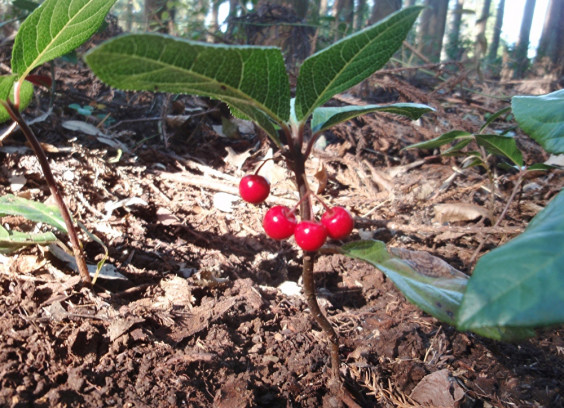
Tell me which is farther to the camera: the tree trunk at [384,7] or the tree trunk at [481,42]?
the tree trunk at [384,7]

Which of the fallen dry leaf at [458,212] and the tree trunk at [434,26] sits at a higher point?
the tree trunk at [434,26]

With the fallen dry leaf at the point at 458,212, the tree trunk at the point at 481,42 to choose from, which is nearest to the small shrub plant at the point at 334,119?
the fallen dry leaf at the point at 458,212

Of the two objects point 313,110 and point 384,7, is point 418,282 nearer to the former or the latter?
point 313,110

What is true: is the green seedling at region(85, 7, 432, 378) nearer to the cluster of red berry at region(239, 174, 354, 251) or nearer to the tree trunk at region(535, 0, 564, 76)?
the cluster of red berry at region(239, 174, 354, 251)

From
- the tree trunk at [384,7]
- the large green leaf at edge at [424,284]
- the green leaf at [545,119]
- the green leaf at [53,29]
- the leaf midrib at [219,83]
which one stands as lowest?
the large green leaf at edge at [424,284]

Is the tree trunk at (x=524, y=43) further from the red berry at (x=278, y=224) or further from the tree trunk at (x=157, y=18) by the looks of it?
the red berry at (x=278, y=224)

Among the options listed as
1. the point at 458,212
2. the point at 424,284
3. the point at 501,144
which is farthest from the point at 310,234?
the point at 458,212
